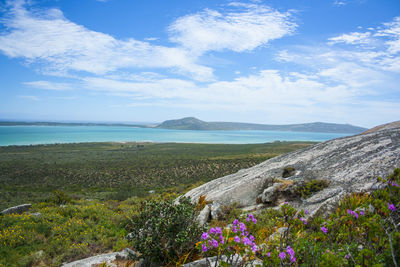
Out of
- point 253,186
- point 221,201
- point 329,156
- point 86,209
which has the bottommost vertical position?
point 86,209

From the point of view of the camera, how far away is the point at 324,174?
26.0 feet

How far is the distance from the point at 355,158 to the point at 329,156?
1.12 meters

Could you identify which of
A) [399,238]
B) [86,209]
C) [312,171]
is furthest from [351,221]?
[86,209]

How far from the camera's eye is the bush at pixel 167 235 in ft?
14.4

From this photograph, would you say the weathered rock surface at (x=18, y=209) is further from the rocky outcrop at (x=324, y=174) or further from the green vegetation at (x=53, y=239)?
the rocky outcrop at (x=324, y=174)

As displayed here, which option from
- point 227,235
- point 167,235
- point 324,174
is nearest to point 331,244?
point 227,235

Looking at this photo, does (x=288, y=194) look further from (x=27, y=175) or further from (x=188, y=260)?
(x=27, y=175)

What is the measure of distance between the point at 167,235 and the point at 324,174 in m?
6.38

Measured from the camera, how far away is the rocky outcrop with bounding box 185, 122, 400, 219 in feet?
21.8

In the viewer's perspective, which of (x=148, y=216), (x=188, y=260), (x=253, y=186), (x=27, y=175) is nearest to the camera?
(x=188, y=260)

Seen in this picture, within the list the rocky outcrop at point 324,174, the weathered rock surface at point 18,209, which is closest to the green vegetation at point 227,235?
the rocky outcrop at point 324,174

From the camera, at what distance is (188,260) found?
448cm

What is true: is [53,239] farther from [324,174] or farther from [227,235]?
[324,174]

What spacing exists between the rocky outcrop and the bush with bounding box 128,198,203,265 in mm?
3717
